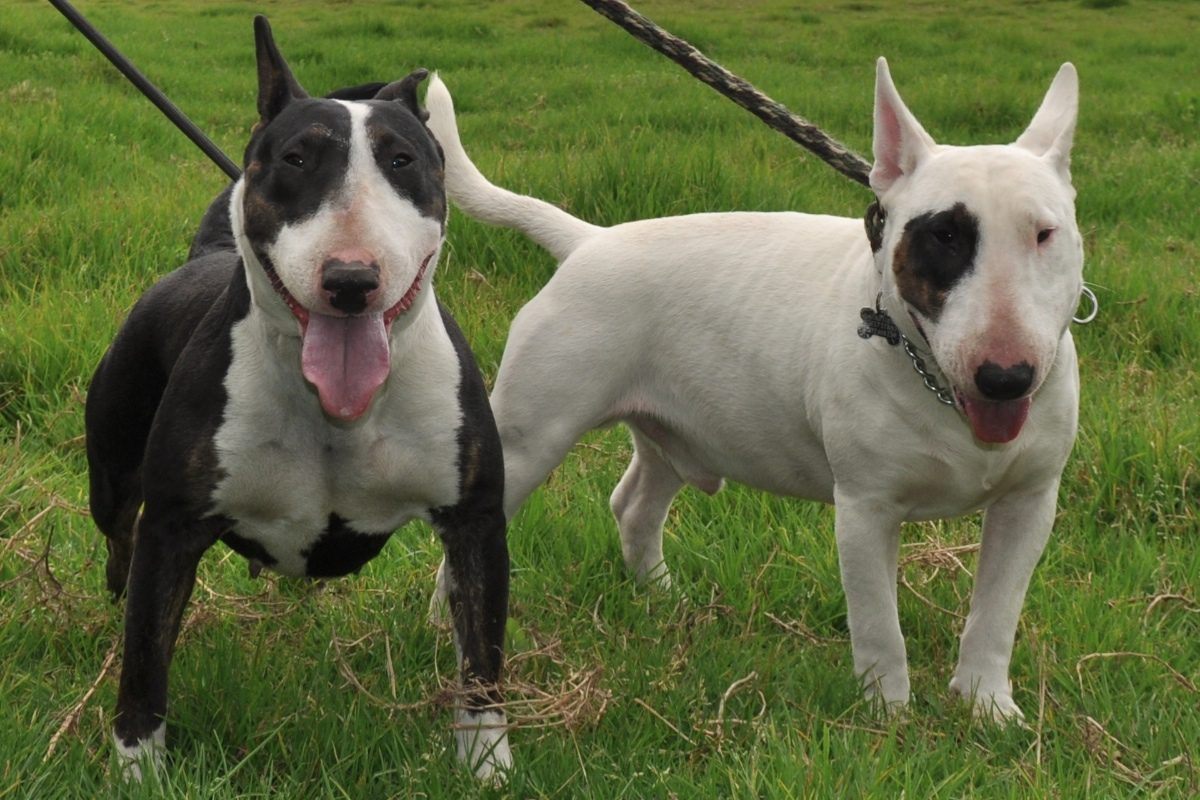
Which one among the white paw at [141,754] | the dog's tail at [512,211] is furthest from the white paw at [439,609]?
the dog's tail at [512,211]

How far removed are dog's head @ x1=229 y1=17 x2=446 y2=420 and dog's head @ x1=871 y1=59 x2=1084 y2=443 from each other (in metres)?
1.01

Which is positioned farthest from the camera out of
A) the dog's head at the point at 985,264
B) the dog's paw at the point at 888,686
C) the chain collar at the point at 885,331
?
the dog's paw at the point at 888,686

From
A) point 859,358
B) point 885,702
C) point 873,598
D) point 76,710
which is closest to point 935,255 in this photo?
point 859,358

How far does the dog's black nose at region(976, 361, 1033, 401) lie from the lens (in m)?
2.91

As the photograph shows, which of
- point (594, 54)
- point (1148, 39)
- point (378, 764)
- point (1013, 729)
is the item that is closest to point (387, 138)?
point (378, 764)

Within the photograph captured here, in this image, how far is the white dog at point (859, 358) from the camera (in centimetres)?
304

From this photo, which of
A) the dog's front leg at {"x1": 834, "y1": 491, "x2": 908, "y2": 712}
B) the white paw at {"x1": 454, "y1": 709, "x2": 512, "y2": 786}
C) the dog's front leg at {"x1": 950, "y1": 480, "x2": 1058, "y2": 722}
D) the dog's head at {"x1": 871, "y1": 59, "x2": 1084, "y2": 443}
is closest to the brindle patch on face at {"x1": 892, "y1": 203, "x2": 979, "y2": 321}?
the dog's head at {"x1": 871, "y1": 59, "x2": 1084, "y2": 443}

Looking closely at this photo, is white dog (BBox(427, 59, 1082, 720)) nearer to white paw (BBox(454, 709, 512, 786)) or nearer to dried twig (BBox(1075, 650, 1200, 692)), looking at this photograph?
dried twig (BBox(1075, 650, 1200, 692))

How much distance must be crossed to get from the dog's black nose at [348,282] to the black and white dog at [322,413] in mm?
22

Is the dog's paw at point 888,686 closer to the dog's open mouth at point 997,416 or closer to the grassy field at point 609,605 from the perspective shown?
the grassy field at point 609,605

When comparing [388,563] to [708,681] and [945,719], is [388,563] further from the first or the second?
[945,719]

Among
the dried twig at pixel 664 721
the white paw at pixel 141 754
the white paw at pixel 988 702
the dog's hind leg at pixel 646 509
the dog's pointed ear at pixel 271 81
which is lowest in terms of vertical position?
the dog's hind leg at pixel 646 509

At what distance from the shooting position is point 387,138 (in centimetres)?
295

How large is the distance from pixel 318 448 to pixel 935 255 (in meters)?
1.34
